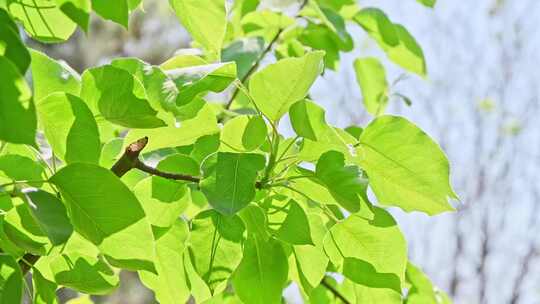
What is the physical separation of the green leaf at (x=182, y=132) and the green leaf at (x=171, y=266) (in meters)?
0.07

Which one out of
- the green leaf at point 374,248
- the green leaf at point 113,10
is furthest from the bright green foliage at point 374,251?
the green leaf at point 113,10

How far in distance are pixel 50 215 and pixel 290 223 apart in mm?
172

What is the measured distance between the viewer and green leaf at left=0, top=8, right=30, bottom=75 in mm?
316

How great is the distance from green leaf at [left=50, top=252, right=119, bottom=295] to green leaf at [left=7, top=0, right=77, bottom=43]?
0.48 ft

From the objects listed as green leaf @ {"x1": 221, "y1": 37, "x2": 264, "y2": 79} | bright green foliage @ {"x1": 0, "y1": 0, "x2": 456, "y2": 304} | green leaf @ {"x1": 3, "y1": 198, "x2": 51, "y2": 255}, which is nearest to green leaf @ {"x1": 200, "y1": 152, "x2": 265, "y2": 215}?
Answer: bright green foliage @ {"x1": 0, "y1": 0, "x2": 456, "y2": 304}

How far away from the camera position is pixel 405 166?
1.52 ft

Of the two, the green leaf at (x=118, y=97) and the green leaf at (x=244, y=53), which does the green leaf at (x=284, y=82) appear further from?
the green leaf at (x=244, y=53)

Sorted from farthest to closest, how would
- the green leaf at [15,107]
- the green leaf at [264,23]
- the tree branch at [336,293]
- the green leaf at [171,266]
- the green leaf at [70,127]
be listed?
the green leaf at [264,23] → the tree branch at [336,293] → the green leaf at [171,266] → the green leaf at [70,127] → the green leaf at [15,107]

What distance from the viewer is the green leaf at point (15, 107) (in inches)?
11.7

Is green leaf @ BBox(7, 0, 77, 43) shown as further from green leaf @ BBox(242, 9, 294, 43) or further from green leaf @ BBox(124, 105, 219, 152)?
green leaf @ BBox(242, 9, 294, 43)

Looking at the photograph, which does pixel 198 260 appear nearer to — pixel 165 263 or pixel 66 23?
pixel 165 263

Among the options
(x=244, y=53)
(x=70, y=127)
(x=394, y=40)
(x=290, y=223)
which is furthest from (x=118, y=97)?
(x=394, y=40)

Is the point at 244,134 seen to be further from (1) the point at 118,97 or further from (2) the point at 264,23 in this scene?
(2) the point at 264,23

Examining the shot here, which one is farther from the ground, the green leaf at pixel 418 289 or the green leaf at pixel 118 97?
the green leaf at pixel 118 97
